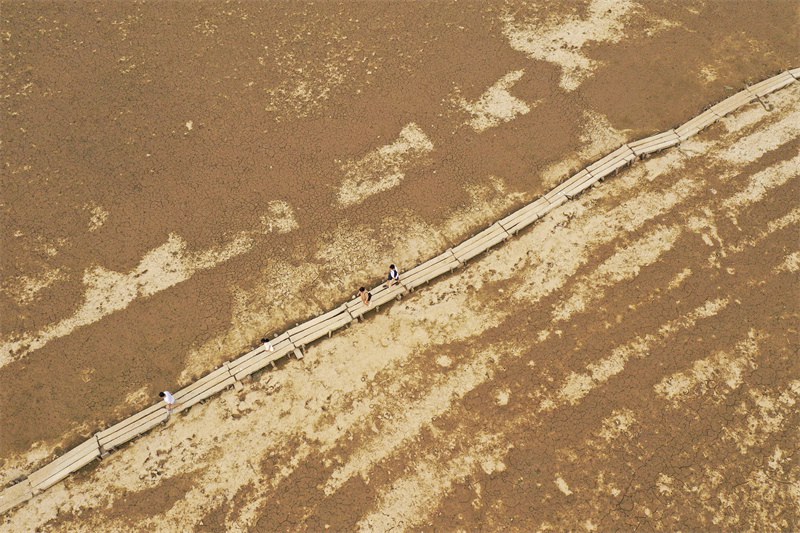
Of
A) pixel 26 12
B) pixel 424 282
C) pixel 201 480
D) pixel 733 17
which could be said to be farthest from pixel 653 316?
pixel 26 12

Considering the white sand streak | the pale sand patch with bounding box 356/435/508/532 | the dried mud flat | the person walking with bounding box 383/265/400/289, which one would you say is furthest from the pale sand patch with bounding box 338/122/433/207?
the pale sand patch with bounding box 356/435/508/532

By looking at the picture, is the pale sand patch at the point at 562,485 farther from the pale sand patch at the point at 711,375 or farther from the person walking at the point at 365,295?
the person walking at the point at 365,295

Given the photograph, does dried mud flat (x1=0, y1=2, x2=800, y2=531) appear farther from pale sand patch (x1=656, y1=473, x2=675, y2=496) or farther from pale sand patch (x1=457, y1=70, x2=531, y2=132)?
pale sand patch (x1=457, y1=70, x2=531, y2=132)

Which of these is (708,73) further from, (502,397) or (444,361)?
(444,361)

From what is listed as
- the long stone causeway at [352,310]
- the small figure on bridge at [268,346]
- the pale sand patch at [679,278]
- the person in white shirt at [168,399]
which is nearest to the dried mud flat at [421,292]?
the pale sand patch at [679,278]

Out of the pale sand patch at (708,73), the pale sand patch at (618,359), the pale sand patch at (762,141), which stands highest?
the pale sand patch at (708,73)

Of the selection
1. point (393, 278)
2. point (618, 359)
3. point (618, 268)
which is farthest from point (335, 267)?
point (618, 268)
